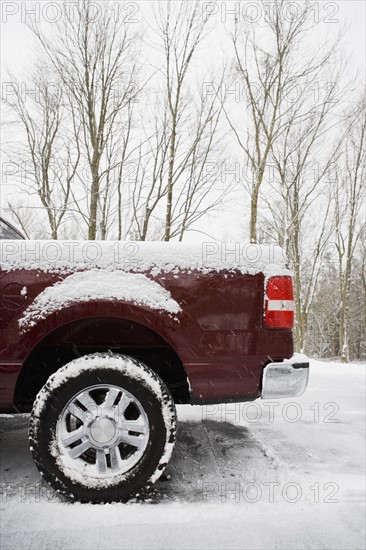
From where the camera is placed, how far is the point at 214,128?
1388 centimetres

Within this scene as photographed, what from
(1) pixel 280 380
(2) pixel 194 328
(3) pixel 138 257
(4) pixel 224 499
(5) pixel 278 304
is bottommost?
(4) pixel 224 499

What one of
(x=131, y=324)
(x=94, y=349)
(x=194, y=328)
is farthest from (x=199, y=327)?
(x=94, y=349)

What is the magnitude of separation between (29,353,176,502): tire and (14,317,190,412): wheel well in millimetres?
356

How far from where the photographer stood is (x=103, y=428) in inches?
82.7

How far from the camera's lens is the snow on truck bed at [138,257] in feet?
7.33

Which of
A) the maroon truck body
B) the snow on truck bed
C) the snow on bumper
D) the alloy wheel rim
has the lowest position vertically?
the alloy wheel rim

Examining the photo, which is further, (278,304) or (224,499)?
(278,304)

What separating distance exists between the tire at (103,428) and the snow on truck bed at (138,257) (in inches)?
22.6

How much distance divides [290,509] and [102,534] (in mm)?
988

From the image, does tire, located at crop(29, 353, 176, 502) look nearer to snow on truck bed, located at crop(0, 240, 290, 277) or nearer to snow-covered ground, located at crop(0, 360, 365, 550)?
snow-covered ground, located at crop(0, 360, 365, 550)

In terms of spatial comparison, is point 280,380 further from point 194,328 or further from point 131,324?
point 131,324

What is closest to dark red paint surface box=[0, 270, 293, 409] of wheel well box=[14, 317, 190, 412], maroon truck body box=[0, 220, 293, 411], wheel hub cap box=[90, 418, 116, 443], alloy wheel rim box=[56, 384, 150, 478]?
maroon truck body box=[0, 220, 293, 411]

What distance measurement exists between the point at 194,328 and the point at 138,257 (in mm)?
556

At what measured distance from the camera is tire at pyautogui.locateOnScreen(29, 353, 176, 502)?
2.03 metres
